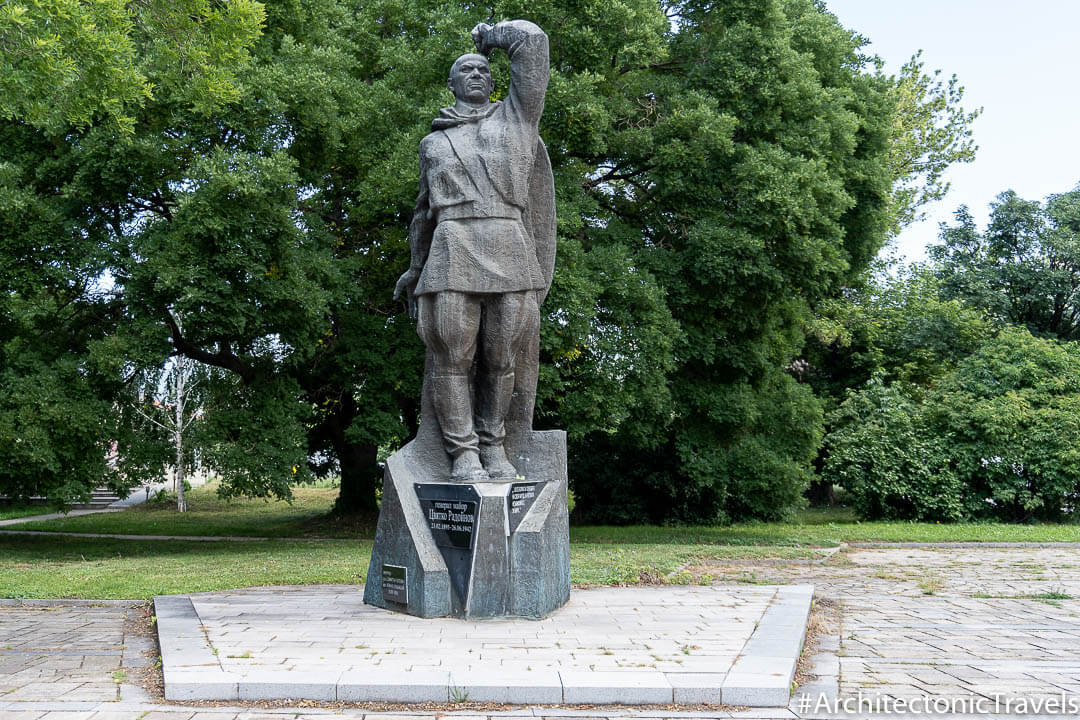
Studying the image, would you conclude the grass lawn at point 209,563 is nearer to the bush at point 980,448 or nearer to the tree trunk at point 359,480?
the tree trunk at point 359,480

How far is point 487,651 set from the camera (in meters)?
5.29

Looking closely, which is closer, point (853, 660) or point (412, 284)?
point (853, 660)

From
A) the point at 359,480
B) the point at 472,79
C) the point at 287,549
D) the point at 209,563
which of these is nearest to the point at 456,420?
the point at 472,79

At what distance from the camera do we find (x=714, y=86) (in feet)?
49.1

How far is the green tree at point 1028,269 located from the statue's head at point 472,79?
2251 centimetres

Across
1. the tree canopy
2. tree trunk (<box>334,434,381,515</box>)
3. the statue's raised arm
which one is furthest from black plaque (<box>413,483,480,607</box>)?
tree trunk (<box>334,434,381,515</box>)

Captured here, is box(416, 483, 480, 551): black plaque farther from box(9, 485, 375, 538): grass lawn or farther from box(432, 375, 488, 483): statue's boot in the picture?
box(9, 485, 375, 538): grass lawn

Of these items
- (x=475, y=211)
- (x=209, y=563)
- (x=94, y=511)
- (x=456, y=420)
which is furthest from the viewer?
(x=94, y=511)

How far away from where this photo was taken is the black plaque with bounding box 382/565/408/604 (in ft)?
21.7

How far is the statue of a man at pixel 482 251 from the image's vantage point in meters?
7.12

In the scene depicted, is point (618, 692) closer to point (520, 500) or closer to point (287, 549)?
point (520, 500)

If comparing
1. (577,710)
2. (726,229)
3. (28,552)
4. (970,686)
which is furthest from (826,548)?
(28,552)

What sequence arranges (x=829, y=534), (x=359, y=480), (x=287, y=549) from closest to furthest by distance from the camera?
(x=287, y=549) → (x=829, y=534) → (x=359, y=480)

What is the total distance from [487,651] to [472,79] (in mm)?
4357
